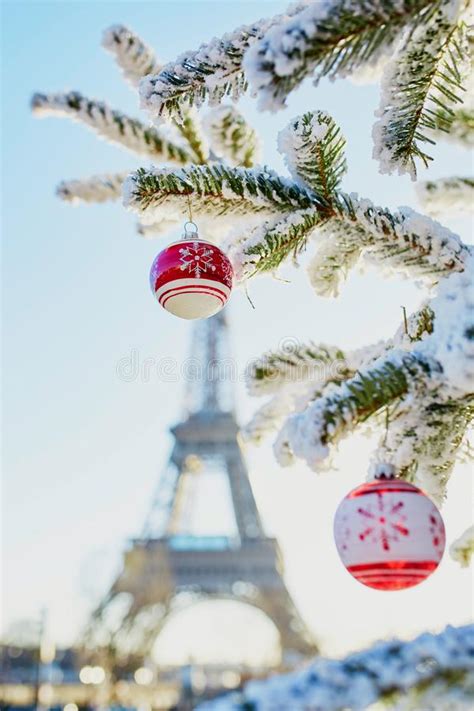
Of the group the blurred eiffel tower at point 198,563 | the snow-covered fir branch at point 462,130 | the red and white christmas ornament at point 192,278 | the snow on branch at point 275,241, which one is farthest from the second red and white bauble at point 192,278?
the blurred eiffel tower at point 198,563

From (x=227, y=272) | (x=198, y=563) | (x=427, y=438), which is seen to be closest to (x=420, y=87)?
(x=227, y=272)

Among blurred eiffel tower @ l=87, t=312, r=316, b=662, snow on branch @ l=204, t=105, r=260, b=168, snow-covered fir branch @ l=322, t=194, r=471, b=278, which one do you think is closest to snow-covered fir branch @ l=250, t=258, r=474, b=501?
snow-covered fir branch @ l=322, t=194, r=471, b=278

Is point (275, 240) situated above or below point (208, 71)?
below

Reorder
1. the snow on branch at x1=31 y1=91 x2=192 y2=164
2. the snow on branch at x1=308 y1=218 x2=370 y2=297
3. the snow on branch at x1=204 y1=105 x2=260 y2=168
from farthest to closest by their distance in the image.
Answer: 1. the snow on branch at x1=31 y1=91 x2=192 y2=164
2. the snow on branch at x1=204 y1=105 x2=260 y2=168
3. the snow on branch at x1=308 y1=218 x2=370 y2=297

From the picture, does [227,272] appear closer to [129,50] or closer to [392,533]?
[392,533]

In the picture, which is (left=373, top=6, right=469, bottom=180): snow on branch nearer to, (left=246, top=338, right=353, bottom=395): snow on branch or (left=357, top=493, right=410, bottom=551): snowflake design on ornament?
(left=246, top=338, right=353, bottom=395): snow on branch

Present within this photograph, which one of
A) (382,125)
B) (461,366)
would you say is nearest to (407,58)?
(382,125)
